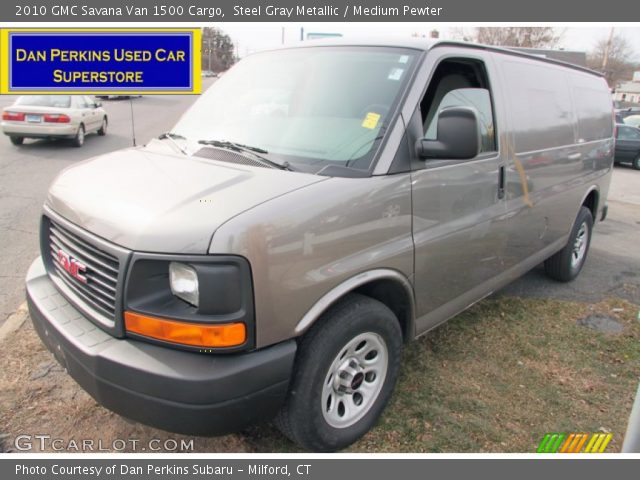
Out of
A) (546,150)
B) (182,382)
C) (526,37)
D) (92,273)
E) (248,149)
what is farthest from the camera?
(526,37)

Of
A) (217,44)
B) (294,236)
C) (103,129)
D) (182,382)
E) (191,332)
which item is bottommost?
(182,382)

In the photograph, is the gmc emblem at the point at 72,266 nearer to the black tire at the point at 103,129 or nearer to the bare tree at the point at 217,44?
the bare tree at the point at 217,44

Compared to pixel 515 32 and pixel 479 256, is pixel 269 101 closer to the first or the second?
pixel 479 256

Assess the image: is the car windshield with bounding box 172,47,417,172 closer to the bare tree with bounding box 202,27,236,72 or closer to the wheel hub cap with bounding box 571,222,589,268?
the bare tree with bounding box 202,27,236,72

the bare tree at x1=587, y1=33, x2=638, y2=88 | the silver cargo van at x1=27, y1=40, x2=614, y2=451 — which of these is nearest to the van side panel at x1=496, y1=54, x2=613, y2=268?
the silver cargo van at x1=27, y1=40, x2=614, y2=451

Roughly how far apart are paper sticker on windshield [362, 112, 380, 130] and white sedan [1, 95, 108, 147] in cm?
1265

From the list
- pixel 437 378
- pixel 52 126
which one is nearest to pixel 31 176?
pixel 52 126

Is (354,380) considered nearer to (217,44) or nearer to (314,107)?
(314,107)

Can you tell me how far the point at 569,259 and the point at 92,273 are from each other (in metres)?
4.64

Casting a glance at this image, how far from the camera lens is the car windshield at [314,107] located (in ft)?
8.91

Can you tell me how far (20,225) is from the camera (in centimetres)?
642

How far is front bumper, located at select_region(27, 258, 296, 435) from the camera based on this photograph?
209 cm

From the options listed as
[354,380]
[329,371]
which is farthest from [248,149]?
[354,380]

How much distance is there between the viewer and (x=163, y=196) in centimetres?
230
